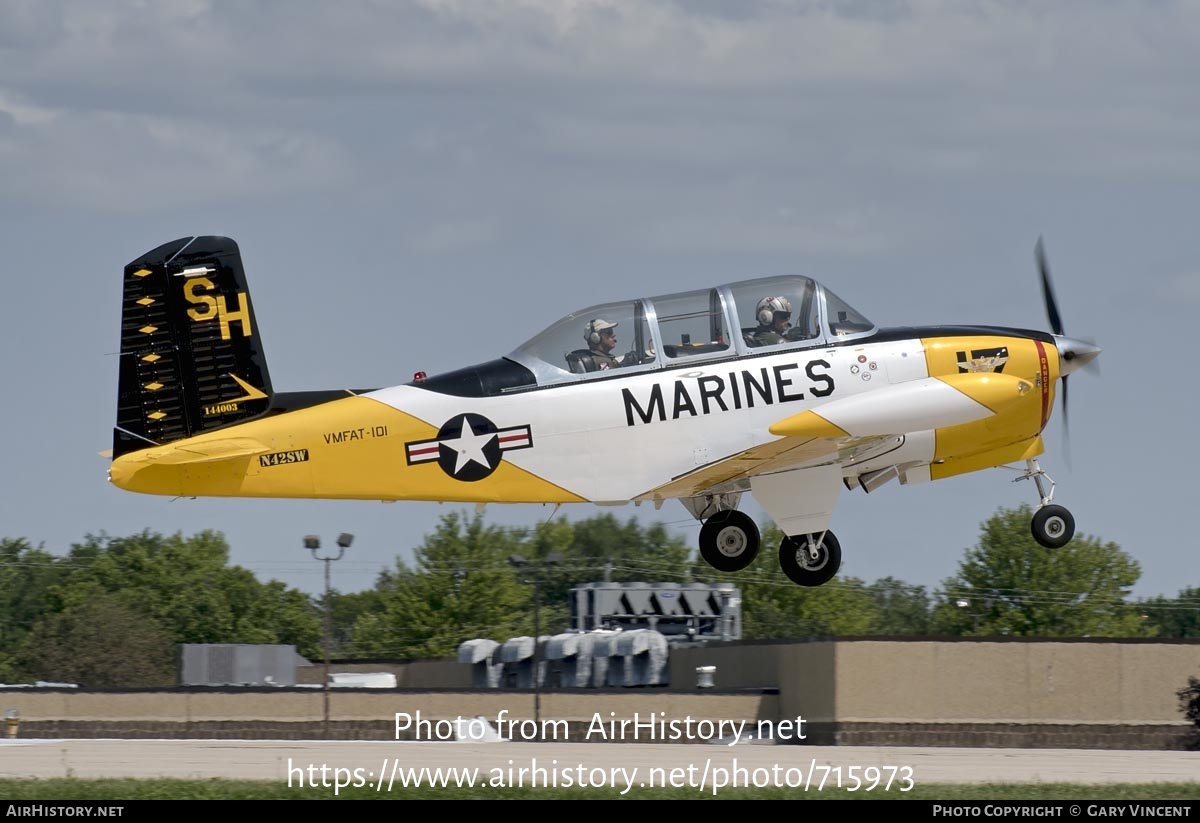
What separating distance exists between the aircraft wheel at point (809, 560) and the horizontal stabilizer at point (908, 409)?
218cm

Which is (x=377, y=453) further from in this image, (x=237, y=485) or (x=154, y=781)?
(x=154, y=781)

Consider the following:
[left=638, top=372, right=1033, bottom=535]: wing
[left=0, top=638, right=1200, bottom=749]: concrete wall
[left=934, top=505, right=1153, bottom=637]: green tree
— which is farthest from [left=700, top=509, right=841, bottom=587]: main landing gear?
[left=934, top=505, right=1153, bottom=637]: green tree

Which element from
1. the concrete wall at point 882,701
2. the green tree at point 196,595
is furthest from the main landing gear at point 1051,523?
the green tree at point 196,595

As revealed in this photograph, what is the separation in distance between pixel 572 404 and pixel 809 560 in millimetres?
3756

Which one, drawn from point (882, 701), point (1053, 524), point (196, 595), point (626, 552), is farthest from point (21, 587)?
point (1053, 524)

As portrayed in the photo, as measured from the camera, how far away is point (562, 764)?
25.8 meters

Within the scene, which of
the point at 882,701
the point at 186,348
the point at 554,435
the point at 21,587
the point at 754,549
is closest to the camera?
the point at 554,435

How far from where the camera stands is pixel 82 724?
45.2 metres

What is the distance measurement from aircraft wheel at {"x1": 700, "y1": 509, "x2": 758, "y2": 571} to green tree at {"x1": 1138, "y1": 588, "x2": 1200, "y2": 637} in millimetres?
77624

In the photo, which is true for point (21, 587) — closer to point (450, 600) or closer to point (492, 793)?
point (450, 600)

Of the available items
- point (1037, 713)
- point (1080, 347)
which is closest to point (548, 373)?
point (1080, 347)

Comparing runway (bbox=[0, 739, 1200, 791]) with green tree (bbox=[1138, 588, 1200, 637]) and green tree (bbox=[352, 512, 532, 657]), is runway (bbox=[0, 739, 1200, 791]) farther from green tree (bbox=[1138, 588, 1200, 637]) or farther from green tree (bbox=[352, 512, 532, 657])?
green tree (bbox=[1138, 588, 1200, 637])

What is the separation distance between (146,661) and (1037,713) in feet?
160

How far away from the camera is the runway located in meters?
23.9
